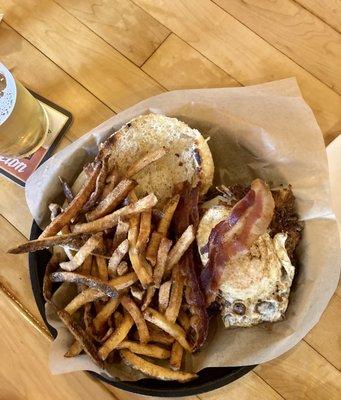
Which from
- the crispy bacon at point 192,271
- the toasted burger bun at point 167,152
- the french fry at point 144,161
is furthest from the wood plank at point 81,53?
the crispy bacon at point 192,271

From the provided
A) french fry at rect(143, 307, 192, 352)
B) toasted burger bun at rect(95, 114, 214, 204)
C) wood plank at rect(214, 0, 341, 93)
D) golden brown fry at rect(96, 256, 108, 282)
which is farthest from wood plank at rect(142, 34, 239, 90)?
french fry at rect(143, 307, 192, 352)

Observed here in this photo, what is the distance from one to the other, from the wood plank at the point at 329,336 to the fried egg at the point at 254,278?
0.67 feet

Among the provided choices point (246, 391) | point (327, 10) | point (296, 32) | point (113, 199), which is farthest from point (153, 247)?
point (327, 10)

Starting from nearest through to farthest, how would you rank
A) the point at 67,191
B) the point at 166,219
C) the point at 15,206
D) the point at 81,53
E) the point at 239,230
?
the point at 239,230
the point at 166,219
the point at 67,191
the point at 15,206
the point at 81,53

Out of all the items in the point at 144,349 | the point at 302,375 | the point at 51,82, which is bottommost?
the point at 302,375

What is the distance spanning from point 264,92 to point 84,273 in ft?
2.40

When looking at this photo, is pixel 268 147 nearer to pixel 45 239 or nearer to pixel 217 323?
pixel 217 323

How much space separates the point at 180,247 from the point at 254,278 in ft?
0.66

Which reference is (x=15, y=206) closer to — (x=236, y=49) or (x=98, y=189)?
(x=98, y=189)

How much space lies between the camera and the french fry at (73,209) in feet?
4.38

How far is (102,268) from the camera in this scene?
1.34 metres

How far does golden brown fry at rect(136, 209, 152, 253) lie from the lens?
1.30 meters

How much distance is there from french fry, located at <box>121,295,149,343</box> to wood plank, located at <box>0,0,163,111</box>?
2.22 feet

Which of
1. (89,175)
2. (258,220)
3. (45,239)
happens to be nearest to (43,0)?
(89,175)
